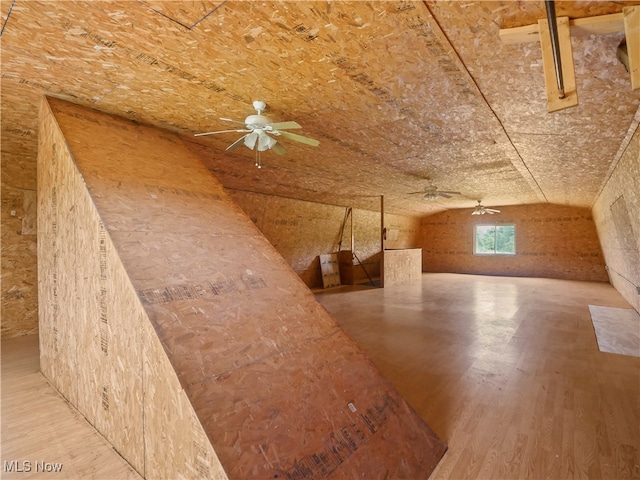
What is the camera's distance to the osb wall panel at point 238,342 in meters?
1.53

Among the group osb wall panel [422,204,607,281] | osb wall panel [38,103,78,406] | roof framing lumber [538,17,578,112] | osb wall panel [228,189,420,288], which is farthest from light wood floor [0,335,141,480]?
osb wall panel [422,204,607,281]

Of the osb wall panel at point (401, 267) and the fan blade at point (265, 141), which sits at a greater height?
the fan blade at point (265, 141)

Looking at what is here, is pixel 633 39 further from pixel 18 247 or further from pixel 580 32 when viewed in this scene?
pixel 18 247

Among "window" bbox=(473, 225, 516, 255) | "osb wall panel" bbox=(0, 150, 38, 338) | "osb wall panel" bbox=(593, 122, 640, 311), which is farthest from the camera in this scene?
"window" bbox=(473, 225, 516, 255)

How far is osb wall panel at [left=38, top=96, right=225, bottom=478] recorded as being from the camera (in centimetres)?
159

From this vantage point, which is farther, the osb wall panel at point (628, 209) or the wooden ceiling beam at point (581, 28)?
the osb wall panel at point (628, 209)

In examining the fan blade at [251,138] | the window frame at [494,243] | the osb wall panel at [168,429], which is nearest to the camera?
the osb wall panel at [168,429]

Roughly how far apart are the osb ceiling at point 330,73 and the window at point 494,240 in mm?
7896

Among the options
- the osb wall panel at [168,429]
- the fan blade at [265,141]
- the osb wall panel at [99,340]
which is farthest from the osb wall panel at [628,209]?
the osb wall panel at [99,340]

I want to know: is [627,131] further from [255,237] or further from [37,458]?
[37,458]

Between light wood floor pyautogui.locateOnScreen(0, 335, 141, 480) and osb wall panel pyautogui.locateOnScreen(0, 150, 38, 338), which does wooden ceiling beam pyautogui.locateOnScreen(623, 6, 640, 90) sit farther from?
osb wall panel pyautogui.locateOnScreen(0, 150, 38, 338)

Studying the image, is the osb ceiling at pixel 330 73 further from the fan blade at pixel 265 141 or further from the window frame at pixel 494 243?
the window frame at pixel 494 243

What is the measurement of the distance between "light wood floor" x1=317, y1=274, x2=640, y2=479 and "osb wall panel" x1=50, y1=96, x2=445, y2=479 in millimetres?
463


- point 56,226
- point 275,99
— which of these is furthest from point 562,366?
point 56,226
